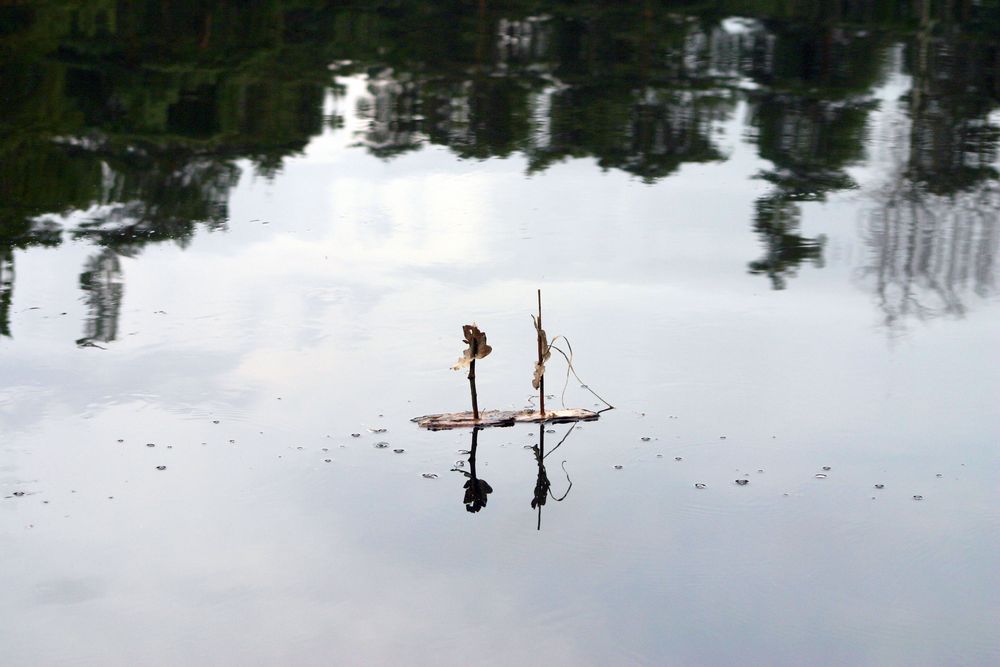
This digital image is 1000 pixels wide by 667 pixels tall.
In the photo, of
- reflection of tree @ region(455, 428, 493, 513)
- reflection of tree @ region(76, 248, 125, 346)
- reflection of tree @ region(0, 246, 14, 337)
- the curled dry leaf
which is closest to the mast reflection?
reflection of tree @ region(455, 428, 493, 513)

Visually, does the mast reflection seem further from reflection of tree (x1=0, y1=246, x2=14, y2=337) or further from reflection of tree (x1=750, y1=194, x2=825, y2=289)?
reflection of tree (x1=0, y1=246, x2=14, y2=337)

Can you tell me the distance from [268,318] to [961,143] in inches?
222

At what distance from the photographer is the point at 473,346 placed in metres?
5.67

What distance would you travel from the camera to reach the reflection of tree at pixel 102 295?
6.51m

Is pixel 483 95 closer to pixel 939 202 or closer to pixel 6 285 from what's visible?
pixel 939 202

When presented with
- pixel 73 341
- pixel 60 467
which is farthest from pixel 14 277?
pixel 60 467

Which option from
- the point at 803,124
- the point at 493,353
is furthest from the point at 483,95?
the point at 493,353

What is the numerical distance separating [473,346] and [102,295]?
93.8 inches

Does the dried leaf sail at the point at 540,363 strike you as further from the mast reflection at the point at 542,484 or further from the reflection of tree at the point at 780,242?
the reflection of tree at the point at 780,242

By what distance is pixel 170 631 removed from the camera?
4.17m

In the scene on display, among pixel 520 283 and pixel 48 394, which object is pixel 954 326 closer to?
pixel 520 283

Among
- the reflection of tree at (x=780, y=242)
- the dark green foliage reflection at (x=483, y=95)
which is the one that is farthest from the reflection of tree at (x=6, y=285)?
the reflection of tree at (x=780, y=242)

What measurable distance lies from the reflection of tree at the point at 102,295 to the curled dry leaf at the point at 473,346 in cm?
189

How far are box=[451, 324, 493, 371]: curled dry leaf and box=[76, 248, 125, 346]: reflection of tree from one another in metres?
1.89
